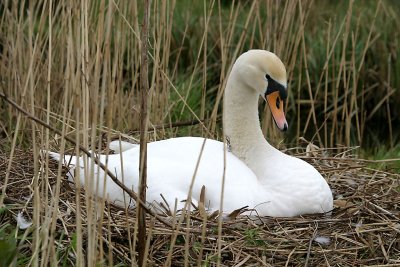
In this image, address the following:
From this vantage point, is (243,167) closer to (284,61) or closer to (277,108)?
(277,108)

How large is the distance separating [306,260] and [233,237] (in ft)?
1.11

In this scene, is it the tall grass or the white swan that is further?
the tall grass

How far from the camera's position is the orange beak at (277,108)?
14.1ft

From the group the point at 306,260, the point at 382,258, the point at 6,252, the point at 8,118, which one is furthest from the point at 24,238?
the point at 8,118

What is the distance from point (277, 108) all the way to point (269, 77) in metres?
0.16

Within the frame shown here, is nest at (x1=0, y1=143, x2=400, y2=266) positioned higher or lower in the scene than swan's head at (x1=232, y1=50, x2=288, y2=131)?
lower

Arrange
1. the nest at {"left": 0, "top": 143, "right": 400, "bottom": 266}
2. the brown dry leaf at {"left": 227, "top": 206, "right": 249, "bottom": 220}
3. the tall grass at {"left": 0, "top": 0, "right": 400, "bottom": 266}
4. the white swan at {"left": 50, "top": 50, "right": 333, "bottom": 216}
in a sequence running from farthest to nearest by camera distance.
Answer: the tall grass at {"left": 0, "top": 0, "right": 400, "bottom": 266} → the white swan at {"left": 50, "top": 50, "right": 333, "bottom": 216} → the brown dry leaf at {"left": 227, "top": 206, "right": 249, "bottom": 220} → the nest at {"left": 0, "top": 143, "right": 400, "bottom": 266}

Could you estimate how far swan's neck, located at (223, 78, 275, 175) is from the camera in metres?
4.54

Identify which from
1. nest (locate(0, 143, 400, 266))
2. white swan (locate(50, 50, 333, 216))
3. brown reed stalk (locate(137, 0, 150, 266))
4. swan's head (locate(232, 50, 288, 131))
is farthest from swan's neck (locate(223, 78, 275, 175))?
brown reed stalk (locate(137, 0, 150, 266))

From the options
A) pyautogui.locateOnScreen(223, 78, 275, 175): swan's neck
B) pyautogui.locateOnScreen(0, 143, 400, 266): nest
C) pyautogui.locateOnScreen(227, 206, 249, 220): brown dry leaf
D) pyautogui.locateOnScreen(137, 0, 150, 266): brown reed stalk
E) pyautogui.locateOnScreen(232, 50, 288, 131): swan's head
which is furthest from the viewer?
pyautogui.locateOnScreen(223, 78, 275, 175): swan's neck

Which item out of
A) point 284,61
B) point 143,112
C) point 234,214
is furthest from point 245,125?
point 143,112

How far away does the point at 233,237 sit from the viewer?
3844 millimetres

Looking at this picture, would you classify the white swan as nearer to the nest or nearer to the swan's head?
the swan's head

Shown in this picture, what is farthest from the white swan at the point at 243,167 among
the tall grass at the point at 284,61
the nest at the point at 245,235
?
the tall grass at the point at 284,61
